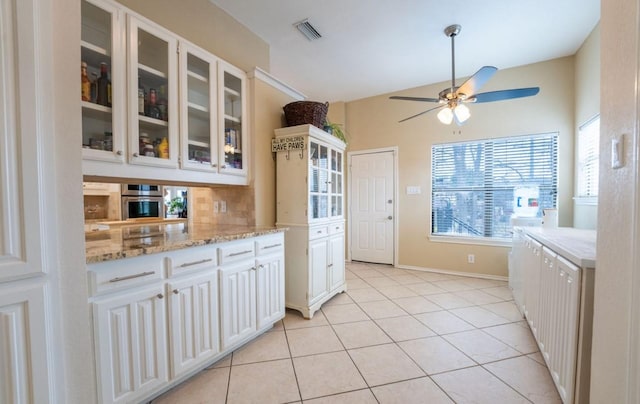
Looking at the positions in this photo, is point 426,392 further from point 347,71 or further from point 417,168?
point 347,71

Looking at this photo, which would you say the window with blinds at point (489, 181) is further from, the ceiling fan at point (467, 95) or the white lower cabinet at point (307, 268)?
the white lower cabinet at point (307, 268)

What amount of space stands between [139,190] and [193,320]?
254 centimetres

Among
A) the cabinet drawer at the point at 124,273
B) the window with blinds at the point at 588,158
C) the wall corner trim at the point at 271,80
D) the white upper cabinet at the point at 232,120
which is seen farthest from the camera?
the window with blinds at the point at 588,158

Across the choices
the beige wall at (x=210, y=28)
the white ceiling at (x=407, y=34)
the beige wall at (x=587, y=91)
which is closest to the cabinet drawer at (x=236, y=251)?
the beige wall at (x=210, y=28)

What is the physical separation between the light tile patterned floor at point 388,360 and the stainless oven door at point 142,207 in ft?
7.66

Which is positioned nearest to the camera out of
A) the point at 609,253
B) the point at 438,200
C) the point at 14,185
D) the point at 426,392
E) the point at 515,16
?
the point at 14,185

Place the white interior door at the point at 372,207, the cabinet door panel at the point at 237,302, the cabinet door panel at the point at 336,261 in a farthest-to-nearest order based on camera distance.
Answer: the white interior door at the point at 372,207, the cabinet door panel at the point at 336,261, the cabinet door panel at the point at 237,302

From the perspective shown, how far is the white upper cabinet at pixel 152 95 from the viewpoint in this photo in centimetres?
163

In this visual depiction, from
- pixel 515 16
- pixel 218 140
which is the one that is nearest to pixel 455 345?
pixel 218 140

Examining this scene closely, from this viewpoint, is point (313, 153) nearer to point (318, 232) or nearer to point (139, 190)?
point (318, 232)

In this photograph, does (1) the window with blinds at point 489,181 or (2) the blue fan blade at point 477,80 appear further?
(1) the window with blinds at point 489,181

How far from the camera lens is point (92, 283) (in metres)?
1.18

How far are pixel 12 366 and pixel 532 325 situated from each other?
9.81ft

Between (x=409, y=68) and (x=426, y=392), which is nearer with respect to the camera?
(x=426, y=392)
